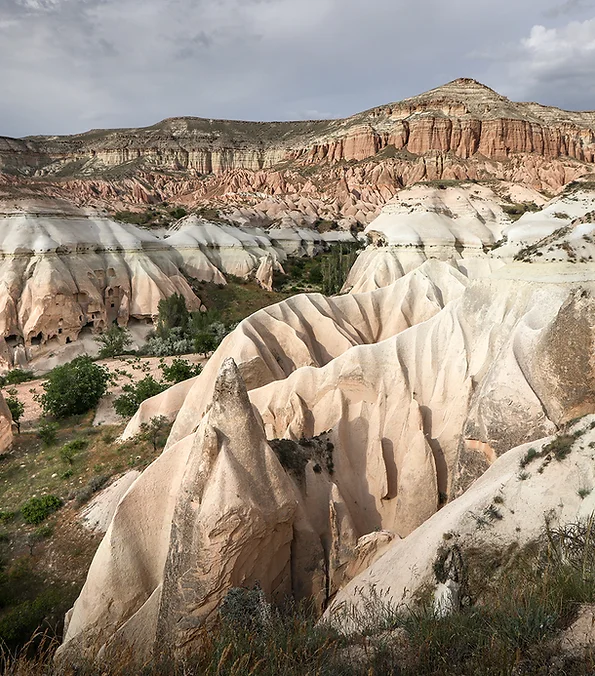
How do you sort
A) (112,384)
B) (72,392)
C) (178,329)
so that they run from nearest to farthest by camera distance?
(72,392) → (112,384) → (178,329)

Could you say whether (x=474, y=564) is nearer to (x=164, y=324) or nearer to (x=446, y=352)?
(x=446, y=352)

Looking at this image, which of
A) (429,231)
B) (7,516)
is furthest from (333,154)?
(7,516)

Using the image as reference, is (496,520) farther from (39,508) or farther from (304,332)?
(39,508)

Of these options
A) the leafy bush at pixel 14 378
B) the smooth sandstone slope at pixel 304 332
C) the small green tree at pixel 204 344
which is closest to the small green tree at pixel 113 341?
the leafy bush at pixel 14 378

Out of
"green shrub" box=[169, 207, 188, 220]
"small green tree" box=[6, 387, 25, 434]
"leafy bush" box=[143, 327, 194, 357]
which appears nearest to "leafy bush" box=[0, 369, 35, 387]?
"small green tree" box=[6, 387, 25, 434]

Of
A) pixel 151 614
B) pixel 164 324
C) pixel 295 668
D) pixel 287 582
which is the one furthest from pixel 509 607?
pixel 164 324

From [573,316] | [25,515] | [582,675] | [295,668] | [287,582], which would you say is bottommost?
[25,515]

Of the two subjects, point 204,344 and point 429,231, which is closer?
point 204,344
